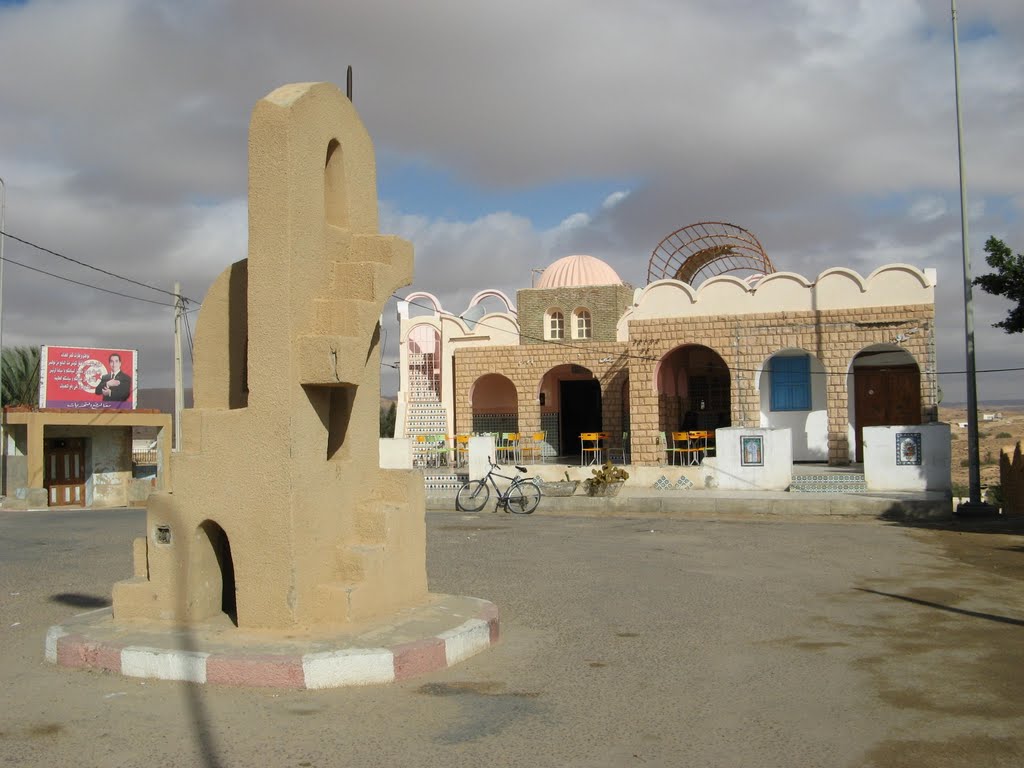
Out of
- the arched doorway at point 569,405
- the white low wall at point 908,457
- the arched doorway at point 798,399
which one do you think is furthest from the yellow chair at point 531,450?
the white low wall at point 908,457

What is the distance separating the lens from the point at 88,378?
27.1 metres

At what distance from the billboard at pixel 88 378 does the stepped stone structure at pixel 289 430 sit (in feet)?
70.0

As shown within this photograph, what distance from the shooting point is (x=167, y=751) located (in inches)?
182

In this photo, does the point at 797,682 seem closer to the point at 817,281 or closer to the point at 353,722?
the point at 353,722

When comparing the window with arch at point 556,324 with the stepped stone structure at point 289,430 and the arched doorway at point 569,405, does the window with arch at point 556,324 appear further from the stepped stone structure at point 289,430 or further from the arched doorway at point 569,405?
the stepped stone structure at point 289,430

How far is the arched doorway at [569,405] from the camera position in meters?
30.7

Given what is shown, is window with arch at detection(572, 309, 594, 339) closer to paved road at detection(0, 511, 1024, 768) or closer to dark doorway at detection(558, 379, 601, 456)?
dark doorway at detection(558, 379, 601, 456)

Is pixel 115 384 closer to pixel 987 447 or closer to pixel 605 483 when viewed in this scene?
pixel 605 483

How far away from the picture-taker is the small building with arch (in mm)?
23656

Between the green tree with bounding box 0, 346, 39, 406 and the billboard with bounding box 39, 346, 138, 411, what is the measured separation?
215 inches

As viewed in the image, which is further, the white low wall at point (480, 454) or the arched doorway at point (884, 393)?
the arched doorway at point (884, 393)

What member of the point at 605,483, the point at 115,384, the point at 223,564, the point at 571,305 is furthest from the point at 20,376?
the point at 223,564

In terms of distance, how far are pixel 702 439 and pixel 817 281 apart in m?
5.69

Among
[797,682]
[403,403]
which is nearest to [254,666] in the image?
[797,682]
